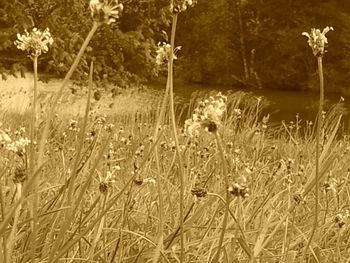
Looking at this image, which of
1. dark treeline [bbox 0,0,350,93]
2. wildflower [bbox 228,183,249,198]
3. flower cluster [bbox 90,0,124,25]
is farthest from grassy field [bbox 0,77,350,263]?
dark treeline [bbox 0,0,350,93]

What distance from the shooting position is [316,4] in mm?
36312

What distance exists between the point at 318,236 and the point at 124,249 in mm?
733

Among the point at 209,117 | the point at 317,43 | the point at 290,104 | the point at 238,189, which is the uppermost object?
the point at 317,43

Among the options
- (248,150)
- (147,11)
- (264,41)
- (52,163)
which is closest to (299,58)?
(264,41)

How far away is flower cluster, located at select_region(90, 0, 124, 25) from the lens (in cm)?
91

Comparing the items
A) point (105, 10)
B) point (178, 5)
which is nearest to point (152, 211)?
point (178, 5)

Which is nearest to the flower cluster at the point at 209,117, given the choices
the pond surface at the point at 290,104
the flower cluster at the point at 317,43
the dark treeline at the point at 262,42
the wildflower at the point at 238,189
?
the wildflower at the point at 238,189

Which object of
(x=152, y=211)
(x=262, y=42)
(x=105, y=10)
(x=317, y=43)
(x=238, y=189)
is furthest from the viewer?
(x=262, y=42)

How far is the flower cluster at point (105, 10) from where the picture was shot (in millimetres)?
909

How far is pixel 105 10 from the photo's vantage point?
924mm

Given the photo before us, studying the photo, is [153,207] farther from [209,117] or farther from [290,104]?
[290,104]

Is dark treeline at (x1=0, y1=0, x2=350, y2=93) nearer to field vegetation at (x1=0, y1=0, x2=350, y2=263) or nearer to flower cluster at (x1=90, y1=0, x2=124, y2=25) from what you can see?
field vegetation at (x1=0, y1=0, x2=350, y2=263)

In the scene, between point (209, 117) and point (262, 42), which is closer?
point (209, 117)

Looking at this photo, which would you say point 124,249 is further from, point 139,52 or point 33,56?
point 139,52
